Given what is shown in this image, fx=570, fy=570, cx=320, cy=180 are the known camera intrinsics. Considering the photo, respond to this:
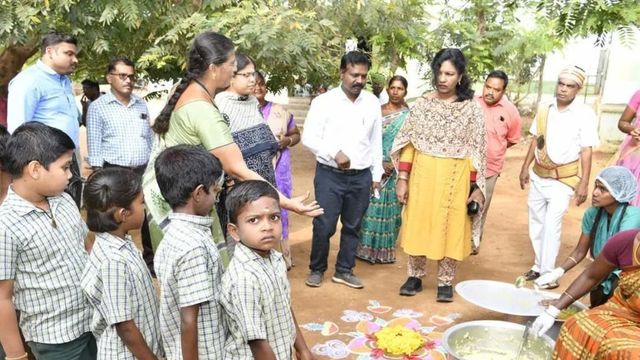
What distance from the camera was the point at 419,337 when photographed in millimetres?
3492

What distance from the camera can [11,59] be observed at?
516 cm

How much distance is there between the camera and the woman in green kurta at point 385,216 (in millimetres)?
5160

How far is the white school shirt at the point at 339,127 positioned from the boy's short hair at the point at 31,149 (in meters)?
2.36

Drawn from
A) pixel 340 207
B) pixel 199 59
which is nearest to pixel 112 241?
pixel 199 59

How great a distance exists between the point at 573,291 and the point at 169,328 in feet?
6.54

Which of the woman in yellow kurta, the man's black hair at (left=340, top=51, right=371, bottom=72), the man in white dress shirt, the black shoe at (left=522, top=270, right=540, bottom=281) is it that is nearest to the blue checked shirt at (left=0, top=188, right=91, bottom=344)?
the man in white dress shirt

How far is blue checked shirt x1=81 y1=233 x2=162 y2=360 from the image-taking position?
196cm

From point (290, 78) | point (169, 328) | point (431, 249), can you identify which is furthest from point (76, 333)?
point (290, 78)

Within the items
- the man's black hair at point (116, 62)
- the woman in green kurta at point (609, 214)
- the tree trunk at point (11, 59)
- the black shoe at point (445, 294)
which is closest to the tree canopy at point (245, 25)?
the tree trunk at point (11, 59)

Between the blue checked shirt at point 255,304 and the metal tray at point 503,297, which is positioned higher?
the blue checked shirt at point 255,304

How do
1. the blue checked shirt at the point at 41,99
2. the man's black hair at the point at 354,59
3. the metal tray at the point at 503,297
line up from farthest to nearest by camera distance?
the man's black hair at the point at 354,59
the blue checked shirt at the point at 41,99
the metal tray at the point at 503,297

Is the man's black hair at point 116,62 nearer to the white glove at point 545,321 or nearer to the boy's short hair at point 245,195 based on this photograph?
the boy's short hair at point 245,195

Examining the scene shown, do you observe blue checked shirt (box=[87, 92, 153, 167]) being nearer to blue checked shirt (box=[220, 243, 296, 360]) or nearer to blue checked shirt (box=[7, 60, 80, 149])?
blue checked shirt (box=[7, 60, 80, 149])

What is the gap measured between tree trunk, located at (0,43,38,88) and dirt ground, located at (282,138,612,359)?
9.88ft
